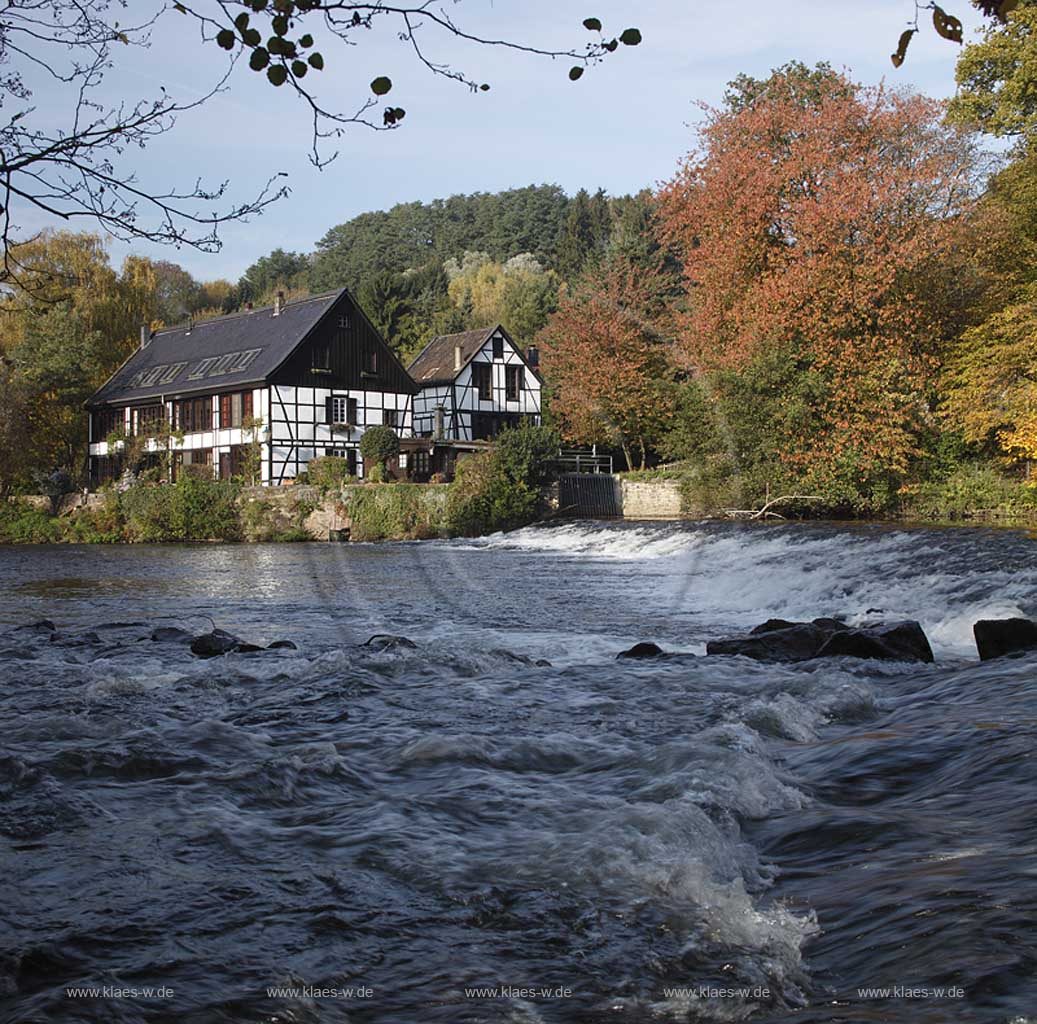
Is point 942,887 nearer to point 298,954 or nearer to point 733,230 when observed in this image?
point 298,954

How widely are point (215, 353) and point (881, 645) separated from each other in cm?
4218

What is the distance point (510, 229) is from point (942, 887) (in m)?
91.2

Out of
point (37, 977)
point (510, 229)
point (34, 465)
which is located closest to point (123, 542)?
point (34, 465)

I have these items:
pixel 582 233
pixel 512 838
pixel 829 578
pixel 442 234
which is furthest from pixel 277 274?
pixel 512 838

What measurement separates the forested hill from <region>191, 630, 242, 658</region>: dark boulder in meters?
75.0

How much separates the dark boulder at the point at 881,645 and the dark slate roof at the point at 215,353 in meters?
35.4

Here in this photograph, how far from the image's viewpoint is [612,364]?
40625mm

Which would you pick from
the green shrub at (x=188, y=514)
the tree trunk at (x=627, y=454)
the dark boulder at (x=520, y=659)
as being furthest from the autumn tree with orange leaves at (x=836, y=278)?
the dark boulder at (x=520, y=659)

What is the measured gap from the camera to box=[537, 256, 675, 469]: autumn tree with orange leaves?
40.7 meters

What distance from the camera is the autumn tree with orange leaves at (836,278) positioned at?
90.7 ft

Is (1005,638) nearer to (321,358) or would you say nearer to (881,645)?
(881,645)

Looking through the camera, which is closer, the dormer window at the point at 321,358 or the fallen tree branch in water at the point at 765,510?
the fallen tree branch in water at the point at 765,510

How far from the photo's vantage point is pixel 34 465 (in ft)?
143

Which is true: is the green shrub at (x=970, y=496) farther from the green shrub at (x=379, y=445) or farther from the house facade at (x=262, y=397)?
the house facade at (x=262, y=397)
